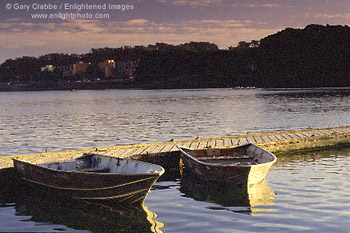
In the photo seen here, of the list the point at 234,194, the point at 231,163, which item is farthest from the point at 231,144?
the point at 234,194

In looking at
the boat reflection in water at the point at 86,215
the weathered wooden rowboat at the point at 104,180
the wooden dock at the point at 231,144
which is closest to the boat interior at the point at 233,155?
the wooden dock at the point at 231,144

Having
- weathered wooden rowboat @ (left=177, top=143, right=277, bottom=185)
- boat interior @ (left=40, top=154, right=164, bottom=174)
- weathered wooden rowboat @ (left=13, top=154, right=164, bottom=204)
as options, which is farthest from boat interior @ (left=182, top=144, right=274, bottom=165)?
weathered wooden rowboat @ (left=13, top=154, right=164, bottom=204)

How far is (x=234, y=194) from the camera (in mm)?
14172

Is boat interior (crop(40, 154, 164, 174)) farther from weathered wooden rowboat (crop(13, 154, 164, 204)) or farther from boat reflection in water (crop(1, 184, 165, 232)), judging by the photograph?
boat reflection in water (crop(1, 184, 165, 232))

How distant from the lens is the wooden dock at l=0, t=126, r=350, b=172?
17328 millimetres

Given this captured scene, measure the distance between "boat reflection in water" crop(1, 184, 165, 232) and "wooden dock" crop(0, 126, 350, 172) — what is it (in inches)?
99.8

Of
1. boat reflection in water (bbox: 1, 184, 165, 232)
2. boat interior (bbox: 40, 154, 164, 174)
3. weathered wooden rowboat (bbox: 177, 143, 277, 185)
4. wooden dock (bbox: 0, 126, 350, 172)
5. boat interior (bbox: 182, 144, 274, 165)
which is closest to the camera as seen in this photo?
boat reflection in water (bbox: 1, 184, 165, 232)

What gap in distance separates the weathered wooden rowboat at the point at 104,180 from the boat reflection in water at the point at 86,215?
0.27 meters

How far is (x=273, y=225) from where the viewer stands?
36.4 feet

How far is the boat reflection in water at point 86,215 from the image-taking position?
1159cm

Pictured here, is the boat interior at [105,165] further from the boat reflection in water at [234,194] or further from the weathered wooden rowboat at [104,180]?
the boat reflection in water at [234,194]

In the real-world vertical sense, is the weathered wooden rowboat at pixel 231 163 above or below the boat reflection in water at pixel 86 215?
above

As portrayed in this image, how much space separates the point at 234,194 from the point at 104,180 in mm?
4328

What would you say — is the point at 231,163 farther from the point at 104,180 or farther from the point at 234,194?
the point at 104,180
